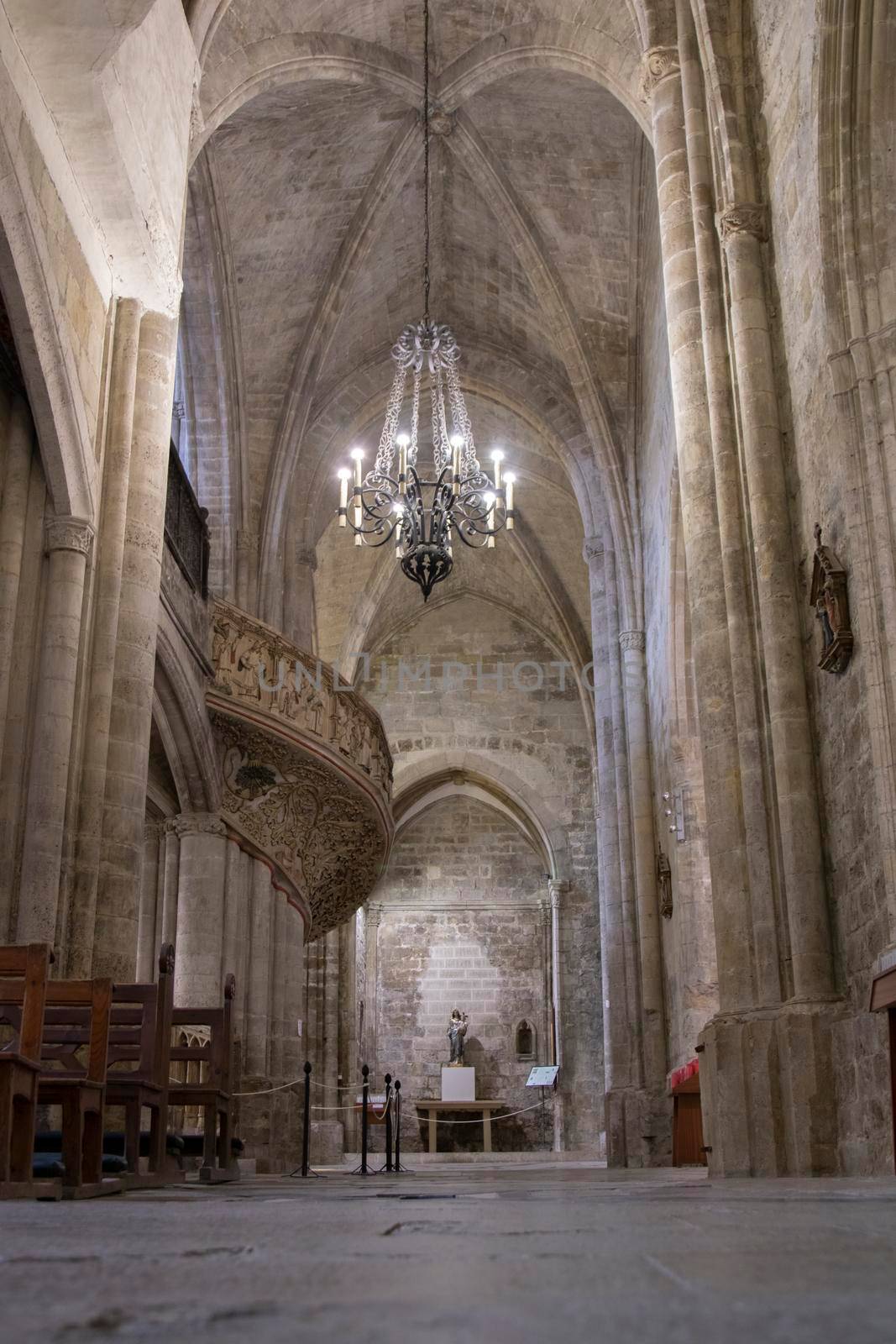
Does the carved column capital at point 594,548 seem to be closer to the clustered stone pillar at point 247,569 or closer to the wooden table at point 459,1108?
the clustered stone pillar at point 247,569

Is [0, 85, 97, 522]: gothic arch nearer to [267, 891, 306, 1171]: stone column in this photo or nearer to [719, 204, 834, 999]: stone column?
[719, 204, 834, 999]: stone column

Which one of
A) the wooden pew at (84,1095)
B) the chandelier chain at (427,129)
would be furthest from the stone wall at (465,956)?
the wooden pew at (84,1095)

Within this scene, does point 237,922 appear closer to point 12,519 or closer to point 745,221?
point 12,519

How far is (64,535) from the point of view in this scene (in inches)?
356

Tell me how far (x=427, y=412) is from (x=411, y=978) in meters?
11.5

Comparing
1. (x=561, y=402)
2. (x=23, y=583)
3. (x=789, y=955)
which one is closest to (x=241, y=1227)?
(x=789, y=955)

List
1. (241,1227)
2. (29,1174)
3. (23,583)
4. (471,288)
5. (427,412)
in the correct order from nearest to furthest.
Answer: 1. (241,1227)
2. (29,1174)
3. (23,583)
4. (471,288)
5. (427,412)

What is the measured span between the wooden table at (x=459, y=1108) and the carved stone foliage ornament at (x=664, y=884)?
10029 mm

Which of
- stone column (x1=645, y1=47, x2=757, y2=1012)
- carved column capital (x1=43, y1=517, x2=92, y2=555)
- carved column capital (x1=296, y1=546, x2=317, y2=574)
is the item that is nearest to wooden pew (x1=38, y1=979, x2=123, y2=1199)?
carved column capital (x1=43, y1=517, x2=92, y2=555)

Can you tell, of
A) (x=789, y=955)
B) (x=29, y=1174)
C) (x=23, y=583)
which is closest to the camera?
(x=29, y=1174)

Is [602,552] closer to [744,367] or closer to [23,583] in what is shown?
[744,367]

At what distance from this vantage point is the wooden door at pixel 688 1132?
1235 cm

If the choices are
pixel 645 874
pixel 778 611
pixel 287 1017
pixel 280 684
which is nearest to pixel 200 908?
pixel 287 1017

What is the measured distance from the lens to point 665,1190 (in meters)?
4.20
